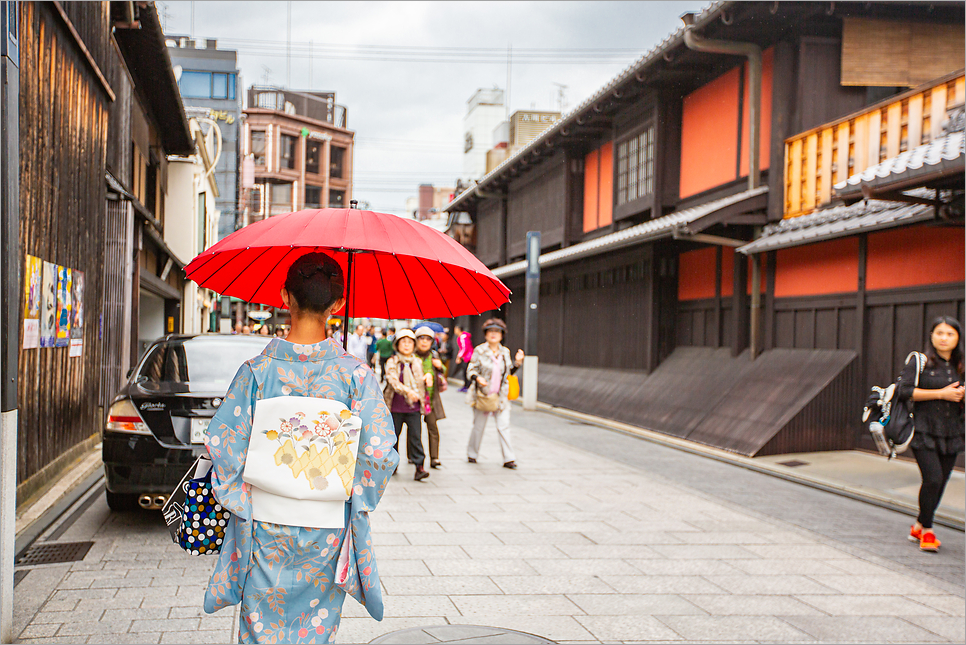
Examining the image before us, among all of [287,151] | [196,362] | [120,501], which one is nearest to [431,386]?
[196,362]

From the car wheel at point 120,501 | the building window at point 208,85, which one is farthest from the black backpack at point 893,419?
the building window at point 208,85

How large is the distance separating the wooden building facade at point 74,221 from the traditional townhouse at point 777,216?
8.09 meters

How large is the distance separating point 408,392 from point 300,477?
6547mm

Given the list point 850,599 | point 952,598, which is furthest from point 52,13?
point 952,598

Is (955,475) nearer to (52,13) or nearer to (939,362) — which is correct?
(939,362)

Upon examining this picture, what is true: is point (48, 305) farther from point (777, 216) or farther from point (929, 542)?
point (777, 216)

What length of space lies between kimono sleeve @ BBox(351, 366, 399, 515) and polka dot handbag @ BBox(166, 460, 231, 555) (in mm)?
505

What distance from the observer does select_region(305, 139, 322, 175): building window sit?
6686cm

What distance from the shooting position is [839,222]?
37.4 ft

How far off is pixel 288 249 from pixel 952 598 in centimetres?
485

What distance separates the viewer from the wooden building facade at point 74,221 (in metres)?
7.22

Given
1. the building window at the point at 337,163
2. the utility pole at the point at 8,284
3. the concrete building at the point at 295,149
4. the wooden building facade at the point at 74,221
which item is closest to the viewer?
the utility pole at the point at 8,284

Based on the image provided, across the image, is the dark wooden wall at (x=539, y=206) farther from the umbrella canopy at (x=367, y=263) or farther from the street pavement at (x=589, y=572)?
the umbrella canopy at (x=367, y=263)

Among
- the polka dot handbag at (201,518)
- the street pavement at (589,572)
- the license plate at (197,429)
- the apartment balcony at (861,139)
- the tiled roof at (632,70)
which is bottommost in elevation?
the street pavement at (589,572)
